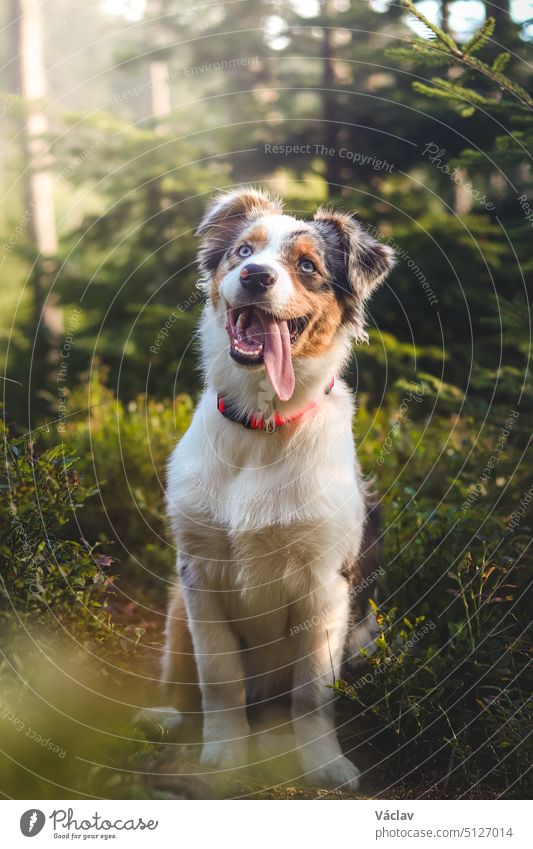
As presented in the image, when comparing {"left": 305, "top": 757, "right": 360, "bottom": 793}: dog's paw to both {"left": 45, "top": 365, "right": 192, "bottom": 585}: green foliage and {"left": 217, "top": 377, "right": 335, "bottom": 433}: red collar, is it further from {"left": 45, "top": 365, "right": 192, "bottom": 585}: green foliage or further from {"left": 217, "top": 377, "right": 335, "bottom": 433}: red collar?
{"left": 45, "top": 365, "right": 192, "bottom": 585}: green foliage

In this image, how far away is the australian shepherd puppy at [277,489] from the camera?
11.2 feet

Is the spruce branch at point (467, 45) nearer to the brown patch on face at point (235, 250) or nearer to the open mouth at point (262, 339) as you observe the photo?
the brown patch on face at point (235, 250)

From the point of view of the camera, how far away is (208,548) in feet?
11.6

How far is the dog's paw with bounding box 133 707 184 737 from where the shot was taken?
3496mm

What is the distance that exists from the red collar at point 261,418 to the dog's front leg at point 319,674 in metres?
0.75

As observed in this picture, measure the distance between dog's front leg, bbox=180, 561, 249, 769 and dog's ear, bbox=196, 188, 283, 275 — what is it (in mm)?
1503

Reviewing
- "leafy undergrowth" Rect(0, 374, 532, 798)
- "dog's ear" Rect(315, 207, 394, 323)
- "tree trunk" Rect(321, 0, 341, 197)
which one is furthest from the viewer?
"tree trunk" Rect(321, 0, 341, 197)

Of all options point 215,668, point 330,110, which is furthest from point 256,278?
point 330,110

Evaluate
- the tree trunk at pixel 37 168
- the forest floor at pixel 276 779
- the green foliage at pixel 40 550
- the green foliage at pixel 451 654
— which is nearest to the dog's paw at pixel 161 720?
the forest floor at pixel 276 779

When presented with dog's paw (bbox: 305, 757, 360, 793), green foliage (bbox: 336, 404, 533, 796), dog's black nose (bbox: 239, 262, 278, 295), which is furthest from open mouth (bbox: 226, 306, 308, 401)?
dog's paw (bbox: 305, 757, 360, 793)

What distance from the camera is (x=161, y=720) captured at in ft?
12.2

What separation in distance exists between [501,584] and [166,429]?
327cm

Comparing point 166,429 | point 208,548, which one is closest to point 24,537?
point 208,548
